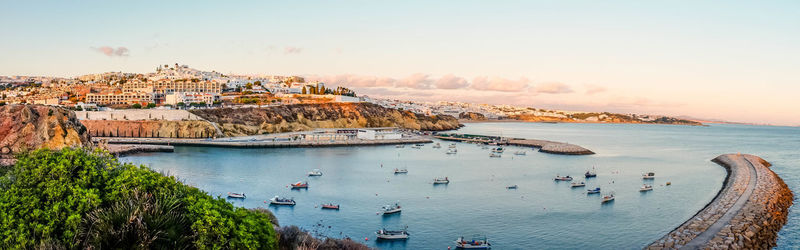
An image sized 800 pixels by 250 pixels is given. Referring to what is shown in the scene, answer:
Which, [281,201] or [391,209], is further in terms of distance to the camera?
[281,201]

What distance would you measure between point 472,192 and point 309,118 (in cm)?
5026

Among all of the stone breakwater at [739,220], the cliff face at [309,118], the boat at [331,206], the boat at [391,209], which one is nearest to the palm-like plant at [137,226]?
the boat at [391,209]

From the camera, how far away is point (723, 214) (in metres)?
21.3

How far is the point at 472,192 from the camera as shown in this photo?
28016 mm

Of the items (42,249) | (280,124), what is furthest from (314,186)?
(280,124)

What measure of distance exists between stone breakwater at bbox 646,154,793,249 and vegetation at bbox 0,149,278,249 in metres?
14.1

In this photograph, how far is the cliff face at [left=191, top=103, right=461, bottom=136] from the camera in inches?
2470

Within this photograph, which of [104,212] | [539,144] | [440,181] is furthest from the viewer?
[539,144]

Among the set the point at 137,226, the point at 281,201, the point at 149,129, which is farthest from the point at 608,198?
the point at 149,129

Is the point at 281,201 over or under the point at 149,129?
under

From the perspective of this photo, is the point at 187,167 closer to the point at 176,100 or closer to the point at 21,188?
the point at 21,188

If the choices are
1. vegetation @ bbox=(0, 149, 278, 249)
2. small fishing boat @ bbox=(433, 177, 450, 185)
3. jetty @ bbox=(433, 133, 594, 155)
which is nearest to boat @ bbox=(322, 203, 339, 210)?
small fishing boat @ bbox=(433, 177, 450, 185)

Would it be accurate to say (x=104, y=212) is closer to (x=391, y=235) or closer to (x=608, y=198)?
(x=391, y=235)

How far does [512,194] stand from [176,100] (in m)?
65.8
